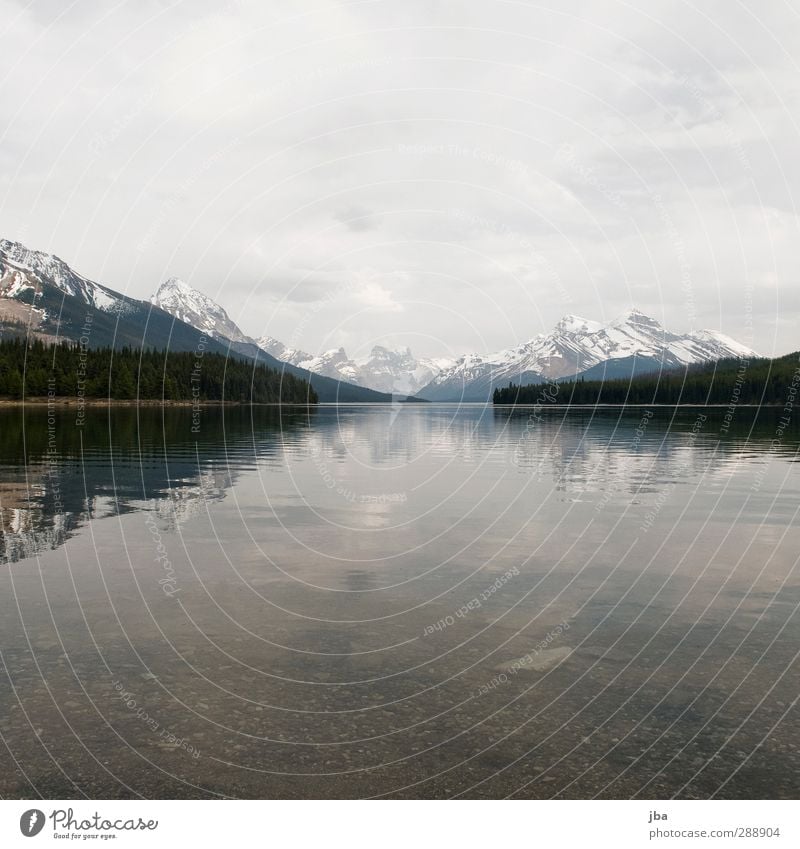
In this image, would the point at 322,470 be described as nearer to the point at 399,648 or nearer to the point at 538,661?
the point at 399,648

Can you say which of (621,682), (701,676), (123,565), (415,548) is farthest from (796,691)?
(123,565)

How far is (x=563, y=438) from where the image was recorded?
80938 millimetres

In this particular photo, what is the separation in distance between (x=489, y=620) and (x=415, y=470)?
32523 mm

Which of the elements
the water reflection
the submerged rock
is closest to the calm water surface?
the submerged rock

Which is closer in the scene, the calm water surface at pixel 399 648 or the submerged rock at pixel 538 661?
the calm water surface at pixel 399 648

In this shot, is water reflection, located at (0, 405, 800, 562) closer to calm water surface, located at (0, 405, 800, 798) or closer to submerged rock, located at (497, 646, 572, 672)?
calm water surface, located at (0, 405, 800, 798)

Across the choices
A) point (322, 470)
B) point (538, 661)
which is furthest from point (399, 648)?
point (322, 470)

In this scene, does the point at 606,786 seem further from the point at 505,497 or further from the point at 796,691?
the point at 505,497

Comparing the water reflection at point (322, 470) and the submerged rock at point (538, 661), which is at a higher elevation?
the water reflection at point (322, 470)

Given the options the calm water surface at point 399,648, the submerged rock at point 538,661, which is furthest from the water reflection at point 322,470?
the submerged rock at point 538,661

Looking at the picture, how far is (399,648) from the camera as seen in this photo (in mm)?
13992

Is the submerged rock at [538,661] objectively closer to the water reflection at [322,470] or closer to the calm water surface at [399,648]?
the calm water surface at [399,648]

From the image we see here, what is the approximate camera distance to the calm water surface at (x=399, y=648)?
9516 mm
